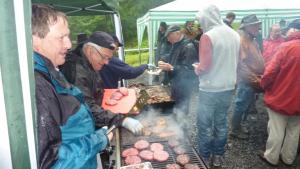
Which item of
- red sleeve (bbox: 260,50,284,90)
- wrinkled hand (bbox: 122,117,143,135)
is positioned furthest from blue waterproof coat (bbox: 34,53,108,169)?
red sleeve (bbox: 260,50,284,90)

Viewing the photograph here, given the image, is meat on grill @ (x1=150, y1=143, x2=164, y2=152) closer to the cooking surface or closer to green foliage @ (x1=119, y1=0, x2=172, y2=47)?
the cooking surface

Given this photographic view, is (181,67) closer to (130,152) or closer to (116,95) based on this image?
(116,95)

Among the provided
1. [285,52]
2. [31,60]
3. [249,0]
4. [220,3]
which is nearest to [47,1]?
[31,60]

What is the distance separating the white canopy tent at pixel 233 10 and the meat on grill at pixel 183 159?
613cm

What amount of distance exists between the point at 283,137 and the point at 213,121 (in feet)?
3.79

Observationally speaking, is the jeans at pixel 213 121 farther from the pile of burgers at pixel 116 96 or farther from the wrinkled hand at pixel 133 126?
the wrinkled hand at pixel 133 126

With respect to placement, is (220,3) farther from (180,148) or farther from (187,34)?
(180,148)

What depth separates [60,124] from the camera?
64.1 inches

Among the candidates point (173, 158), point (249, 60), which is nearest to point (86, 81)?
point (173, 158)

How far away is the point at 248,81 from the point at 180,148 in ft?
7.63

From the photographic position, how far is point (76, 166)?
167 cm

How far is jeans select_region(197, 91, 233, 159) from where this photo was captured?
4363 millimetres

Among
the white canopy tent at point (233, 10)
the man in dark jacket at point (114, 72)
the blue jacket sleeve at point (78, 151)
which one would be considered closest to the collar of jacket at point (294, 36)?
the man in dark jacket at point (114, 72)

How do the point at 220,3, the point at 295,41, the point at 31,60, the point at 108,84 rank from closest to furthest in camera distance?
the point at 31,60 → the point at 295,41 → the point at 108,84 → the point at 220,3
